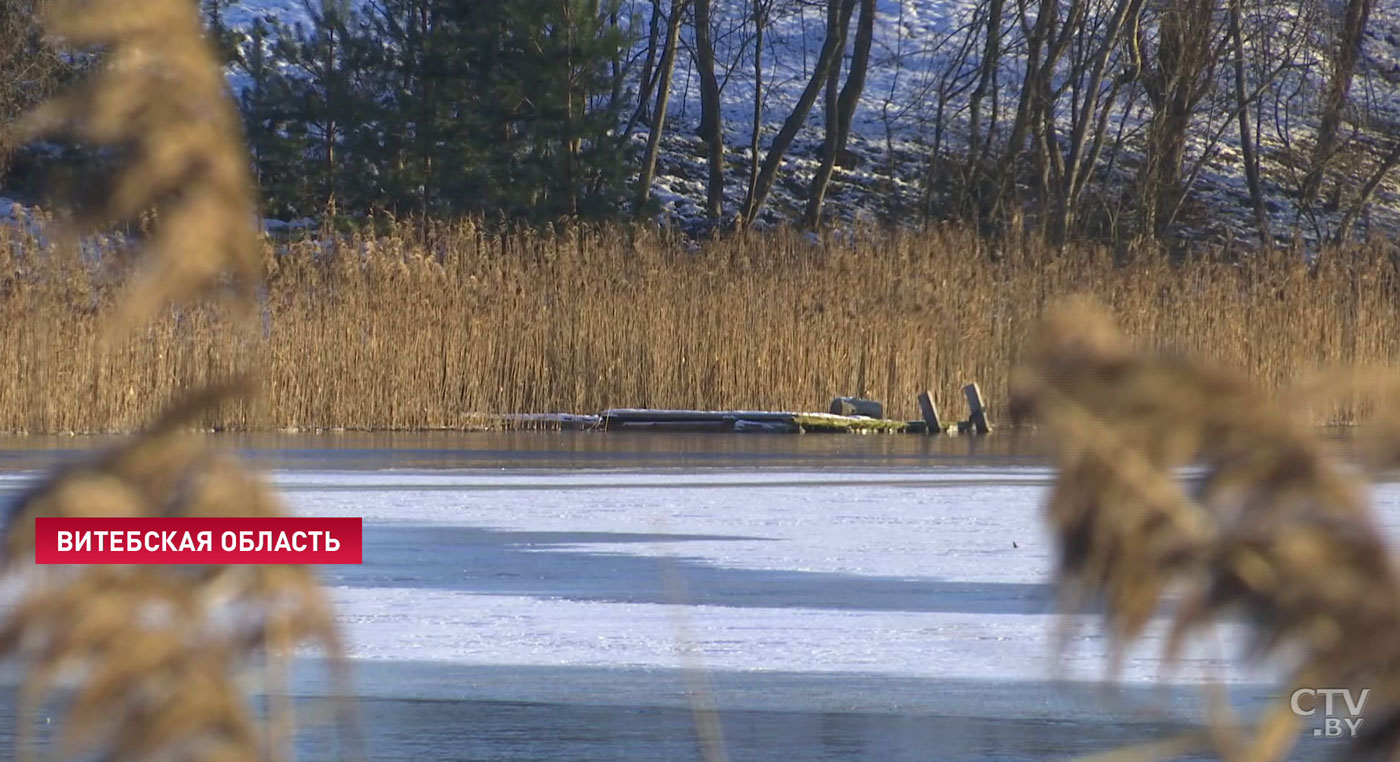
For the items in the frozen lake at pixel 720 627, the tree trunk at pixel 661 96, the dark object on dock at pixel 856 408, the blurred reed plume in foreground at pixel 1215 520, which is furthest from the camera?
the tree trunk at pixel 661 96

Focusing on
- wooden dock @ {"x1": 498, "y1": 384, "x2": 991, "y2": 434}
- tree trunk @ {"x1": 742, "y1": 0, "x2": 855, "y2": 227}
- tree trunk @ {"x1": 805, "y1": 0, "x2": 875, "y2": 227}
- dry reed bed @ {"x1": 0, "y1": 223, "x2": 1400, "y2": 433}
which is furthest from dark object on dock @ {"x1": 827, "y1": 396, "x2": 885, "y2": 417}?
tree trunk @ {"x1": 805, "y1": 0, "x2": 875, "y2": 227}

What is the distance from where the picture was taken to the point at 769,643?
15.1 feet

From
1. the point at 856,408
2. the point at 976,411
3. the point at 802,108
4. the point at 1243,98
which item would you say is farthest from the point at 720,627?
the point at 802,108

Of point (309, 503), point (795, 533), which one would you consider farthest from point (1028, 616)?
point (309, 503)

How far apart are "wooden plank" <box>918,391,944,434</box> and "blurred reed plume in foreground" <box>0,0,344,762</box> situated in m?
13.1

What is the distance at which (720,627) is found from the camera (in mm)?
4801

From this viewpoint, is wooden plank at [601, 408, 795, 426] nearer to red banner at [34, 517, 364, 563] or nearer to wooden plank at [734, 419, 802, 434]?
wooden plank at [734, 419, 802, 434]

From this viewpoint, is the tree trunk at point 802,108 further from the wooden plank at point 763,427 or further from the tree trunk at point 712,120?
the wooden plank at point 763,427

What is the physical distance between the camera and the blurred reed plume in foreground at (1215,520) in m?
0.91

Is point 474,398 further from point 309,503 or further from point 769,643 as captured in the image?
point 769,643

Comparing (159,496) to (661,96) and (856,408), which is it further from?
(661,96)

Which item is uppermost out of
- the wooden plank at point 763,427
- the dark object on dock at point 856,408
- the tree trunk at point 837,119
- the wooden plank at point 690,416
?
the tree trunk at point 837,119

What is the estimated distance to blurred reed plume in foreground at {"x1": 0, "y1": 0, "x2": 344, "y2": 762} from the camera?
99 cm

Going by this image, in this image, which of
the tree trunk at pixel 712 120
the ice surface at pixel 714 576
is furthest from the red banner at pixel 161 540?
the tree trunk at pixel 712 120
